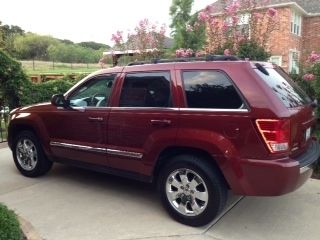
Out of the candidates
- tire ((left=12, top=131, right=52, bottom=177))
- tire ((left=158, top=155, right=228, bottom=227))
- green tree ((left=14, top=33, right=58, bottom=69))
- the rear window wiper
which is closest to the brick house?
tire ((left=12, top=131, right=52, bottom=177))

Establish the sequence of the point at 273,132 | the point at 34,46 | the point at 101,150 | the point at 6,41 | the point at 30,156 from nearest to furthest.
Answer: the point at 273,132 < the point at 101,150 < the point at 30,156 < the point at 6,41 < the point at 34,46

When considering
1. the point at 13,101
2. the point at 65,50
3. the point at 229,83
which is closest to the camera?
the point at 229,83

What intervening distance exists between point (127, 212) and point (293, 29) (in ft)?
73.6

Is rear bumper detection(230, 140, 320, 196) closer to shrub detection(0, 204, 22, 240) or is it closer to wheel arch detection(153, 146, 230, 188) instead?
wheel arch detection(153, 146, 230, 188)

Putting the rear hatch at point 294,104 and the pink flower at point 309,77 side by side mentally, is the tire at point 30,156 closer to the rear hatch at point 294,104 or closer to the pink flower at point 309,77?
the rear hatch at point 294,104

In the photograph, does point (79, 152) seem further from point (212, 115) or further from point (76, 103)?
point (212, 115)

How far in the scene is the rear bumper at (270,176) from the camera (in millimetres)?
3822

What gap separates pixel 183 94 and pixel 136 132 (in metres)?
0.77

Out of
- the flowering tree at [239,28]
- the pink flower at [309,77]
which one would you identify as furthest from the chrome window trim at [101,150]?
the flowering tree at [239,28]

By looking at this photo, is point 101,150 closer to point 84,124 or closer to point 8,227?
point 84,124

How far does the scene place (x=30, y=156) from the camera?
619 centimetres

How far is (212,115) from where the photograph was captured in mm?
4125

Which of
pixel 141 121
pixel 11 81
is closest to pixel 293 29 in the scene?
pixel 11 81

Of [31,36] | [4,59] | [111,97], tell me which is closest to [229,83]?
[111,97]
